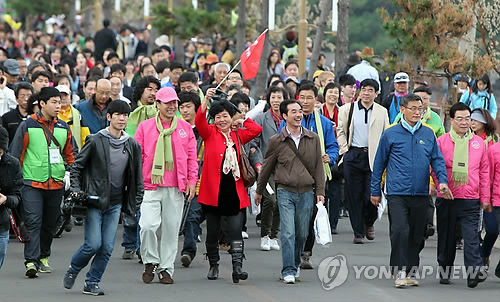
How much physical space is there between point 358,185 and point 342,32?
8.26 m

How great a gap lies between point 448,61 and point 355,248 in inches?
156

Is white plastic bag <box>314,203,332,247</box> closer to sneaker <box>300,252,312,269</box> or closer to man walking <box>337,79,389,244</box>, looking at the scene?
sneaker <box>300,252,312,269</box>

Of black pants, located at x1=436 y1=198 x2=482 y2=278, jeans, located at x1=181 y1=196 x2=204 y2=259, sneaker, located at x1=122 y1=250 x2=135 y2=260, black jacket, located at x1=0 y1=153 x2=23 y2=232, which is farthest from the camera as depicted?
sneaker, located at x1=122 y1=250 x2=135 y2=260

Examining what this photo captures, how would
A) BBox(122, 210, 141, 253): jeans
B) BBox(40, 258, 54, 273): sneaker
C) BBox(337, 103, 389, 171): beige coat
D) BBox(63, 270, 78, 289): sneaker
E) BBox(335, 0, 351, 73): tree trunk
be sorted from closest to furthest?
1. BBox(63, 270, 78, 289): sneaker
2. BBox(40, 258, 54, 273): sneaker
3. BBox(122, 210, 141, 253): jeans
4. BBox(337, 103, 389, 171): beige coat
5. BBox(335, 0, 351, 73): tree trunk

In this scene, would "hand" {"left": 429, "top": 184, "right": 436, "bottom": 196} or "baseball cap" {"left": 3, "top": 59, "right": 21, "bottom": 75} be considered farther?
"baseball cap" {"left": 3, "top": 59, "right": 21, "bottom": 75}

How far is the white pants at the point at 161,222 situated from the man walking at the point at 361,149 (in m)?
3.69

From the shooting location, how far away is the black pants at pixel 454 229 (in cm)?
1117

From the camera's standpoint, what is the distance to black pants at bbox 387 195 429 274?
11008 millimetres

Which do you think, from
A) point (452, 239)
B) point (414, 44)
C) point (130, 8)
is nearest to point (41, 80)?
point (414, 44)

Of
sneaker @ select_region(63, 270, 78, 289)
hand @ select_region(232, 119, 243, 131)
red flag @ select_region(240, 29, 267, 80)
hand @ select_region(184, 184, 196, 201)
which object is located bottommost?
sneaker @ select_region(63, 270, 78, 289)

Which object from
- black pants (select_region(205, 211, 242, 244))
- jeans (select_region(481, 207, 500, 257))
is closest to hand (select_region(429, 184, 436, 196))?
jeans (select_region(481, 207, 500, 257))

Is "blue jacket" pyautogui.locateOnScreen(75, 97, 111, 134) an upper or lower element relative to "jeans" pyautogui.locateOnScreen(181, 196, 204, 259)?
upper

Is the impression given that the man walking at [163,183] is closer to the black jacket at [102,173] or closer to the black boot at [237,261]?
the black jacket at [102,173]

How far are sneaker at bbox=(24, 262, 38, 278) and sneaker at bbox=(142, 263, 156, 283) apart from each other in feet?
3.83
